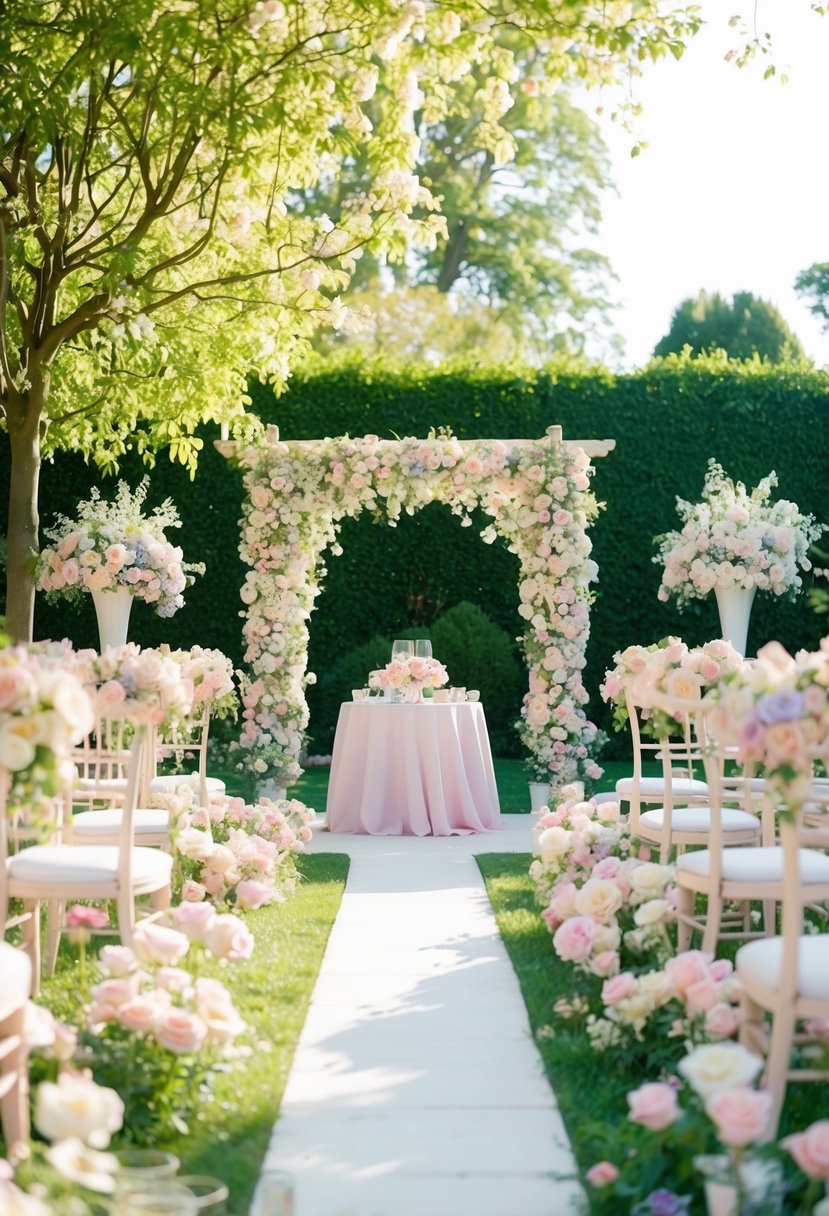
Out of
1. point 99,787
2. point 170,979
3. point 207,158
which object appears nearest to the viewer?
point 170,979

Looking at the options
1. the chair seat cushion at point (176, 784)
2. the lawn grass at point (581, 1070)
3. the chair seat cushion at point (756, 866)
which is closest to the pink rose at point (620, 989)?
the lawn grass at point (581, 1070)

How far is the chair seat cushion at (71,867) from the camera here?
12.9 feet

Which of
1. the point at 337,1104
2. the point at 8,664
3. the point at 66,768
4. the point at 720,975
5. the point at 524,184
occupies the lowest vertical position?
the point at 337,1104

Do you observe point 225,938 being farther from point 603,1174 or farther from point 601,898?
point 601,898

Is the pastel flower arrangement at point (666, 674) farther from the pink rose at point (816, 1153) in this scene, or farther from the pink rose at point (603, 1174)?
the pink rose at point (816, 1153)

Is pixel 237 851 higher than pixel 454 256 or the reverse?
the reverse

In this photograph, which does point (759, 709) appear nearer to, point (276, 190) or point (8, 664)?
point (8, 664)

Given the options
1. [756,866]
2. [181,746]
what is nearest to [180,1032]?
[756,866]

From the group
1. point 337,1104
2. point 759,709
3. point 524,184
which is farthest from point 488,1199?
point 524,184

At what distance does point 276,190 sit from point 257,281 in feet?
2.26

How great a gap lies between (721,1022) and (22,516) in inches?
217

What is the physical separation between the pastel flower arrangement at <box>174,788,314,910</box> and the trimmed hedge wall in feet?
17.0

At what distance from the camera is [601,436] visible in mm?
11961

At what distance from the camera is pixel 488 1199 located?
2.74 m
